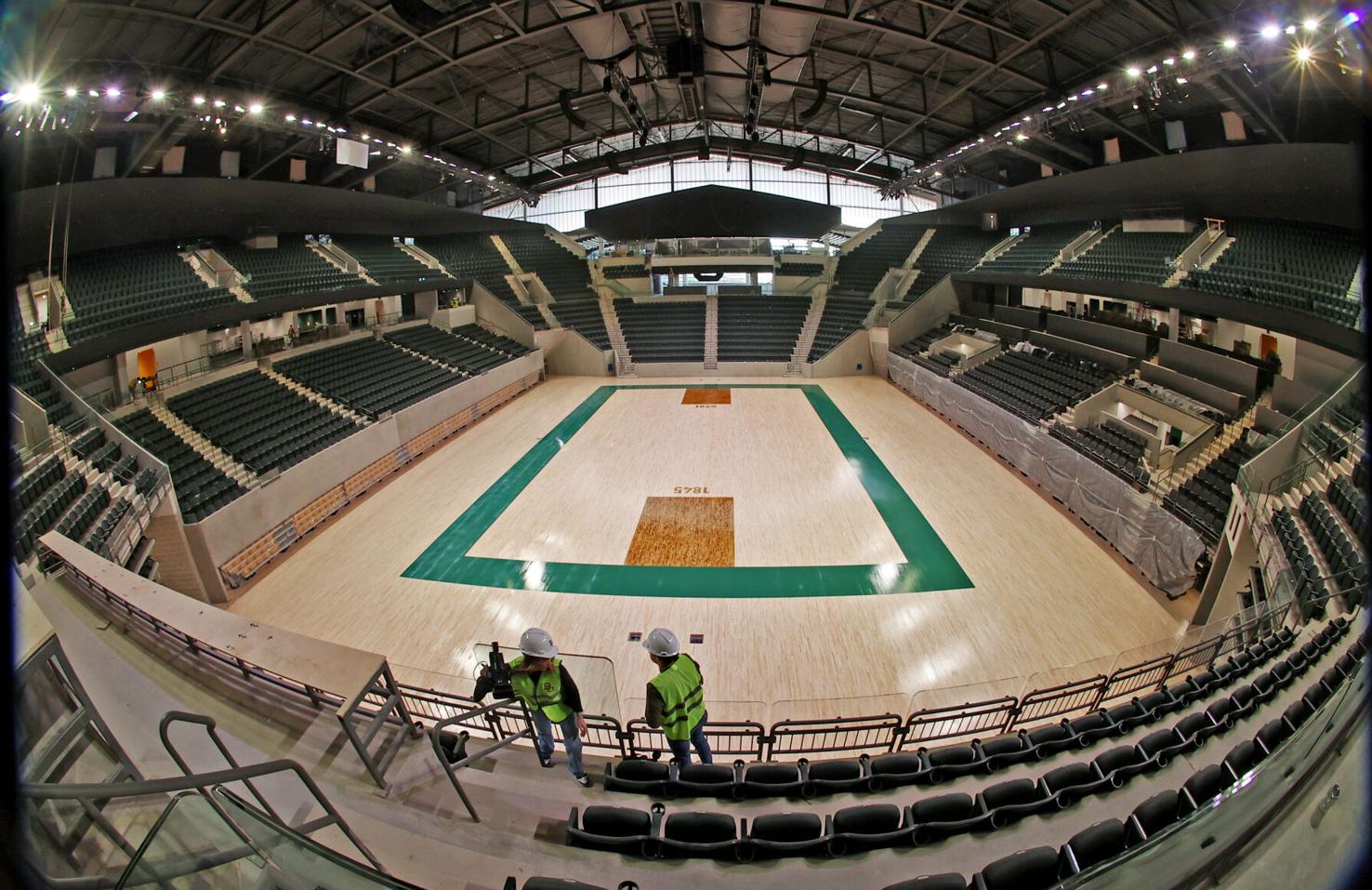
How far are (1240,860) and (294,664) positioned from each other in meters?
5.08

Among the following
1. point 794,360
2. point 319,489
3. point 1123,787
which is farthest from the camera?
point 794,360

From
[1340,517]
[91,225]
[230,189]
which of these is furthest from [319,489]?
[1340,517]

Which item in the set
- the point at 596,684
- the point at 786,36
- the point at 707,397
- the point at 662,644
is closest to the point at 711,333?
the point at 707,397

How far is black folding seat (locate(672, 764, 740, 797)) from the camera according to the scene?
4.34 metres

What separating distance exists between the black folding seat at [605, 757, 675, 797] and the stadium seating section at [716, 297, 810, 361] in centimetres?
2266

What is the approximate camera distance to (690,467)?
1506 centimetres

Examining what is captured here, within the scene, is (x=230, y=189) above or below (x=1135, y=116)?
below

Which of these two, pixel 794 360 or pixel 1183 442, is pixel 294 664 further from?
pixel 794 360

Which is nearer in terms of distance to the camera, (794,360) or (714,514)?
(714,514)

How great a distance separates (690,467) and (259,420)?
32.7ft

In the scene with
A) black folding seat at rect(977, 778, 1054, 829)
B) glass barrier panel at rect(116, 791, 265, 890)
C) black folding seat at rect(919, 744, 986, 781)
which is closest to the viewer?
glass barrier panel at rect(116, 791, 265, 890)

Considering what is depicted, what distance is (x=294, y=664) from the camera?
13.7 feet

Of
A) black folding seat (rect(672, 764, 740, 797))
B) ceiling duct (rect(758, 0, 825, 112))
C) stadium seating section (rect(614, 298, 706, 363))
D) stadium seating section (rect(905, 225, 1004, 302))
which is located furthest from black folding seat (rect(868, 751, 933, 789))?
stadium seating section (rect(905, 225, 1004, 302))

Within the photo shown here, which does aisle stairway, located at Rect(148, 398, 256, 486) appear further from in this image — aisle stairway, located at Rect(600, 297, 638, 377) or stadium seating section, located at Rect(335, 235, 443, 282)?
aisle stairway, located at Rect(600, 297, 638, 377)
